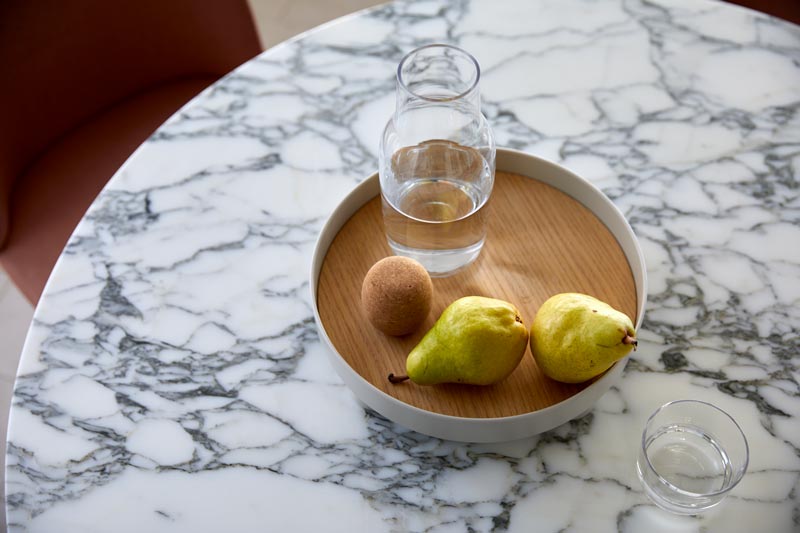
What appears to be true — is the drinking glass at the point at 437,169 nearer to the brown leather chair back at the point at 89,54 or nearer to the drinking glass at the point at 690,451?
the drinking glass at the point at 690,451

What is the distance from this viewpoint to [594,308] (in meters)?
0.83

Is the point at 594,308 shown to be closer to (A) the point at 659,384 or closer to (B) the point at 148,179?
(A) the point at 659,384

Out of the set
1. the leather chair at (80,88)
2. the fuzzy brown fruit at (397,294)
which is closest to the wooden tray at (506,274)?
the fuzzy brown fruit at (397,294)

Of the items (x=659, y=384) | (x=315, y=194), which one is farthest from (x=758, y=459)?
(x=315, y=194)

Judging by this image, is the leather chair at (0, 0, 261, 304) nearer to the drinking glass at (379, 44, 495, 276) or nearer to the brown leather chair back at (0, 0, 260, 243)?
the brown leather chair back at (0, 0, 260, 243)

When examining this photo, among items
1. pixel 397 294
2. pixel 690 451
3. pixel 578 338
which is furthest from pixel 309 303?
pixel 690 451

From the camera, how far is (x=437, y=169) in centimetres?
101

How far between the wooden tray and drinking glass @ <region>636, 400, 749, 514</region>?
3.4 inches

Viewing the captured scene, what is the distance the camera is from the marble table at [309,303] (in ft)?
2.75

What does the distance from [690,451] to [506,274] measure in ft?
1.00

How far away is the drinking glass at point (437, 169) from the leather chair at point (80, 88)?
644mm

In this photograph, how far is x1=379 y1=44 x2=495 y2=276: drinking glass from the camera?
0.95 meters

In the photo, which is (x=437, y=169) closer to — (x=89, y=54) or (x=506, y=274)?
(x=506, y=274)

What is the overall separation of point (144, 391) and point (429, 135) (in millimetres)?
476
